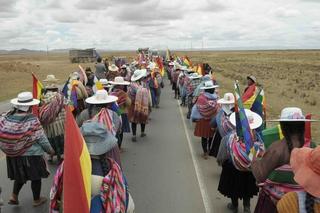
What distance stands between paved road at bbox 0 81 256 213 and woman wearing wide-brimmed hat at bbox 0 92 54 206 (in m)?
0.65

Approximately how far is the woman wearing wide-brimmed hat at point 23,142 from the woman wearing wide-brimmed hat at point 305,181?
14.0 ft

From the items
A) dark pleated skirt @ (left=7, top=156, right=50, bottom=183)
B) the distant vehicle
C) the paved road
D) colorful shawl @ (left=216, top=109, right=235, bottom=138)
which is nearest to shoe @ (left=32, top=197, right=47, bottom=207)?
the paved road

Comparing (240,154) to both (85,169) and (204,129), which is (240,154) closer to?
(85,169)

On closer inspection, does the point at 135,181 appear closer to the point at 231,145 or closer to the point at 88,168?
the point at 231,145

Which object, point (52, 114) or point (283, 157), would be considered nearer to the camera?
point (283, 157)

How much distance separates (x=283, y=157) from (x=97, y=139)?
72.2 inches

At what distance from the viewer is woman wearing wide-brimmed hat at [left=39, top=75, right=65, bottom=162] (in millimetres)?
9023

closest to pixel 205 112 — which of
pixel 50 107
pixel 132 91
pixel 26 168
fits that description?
pixel 132 91

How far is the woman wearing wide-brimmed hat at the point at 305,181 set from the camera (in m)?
3.13

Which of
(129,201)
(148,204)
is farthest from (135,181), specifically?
(129,201)

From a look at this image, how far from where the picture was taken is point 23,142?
6734 mm

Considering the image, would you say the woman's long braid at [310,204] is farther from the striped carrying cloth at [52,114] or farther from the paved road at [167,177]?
the striped carrying cloth at [52,114]

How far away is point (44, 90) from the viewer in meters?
9.55

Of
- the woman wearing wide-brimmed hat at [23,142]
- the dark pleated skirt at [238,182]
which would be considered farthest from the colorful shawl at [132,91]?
the dark pleated skirt at [238,182]
